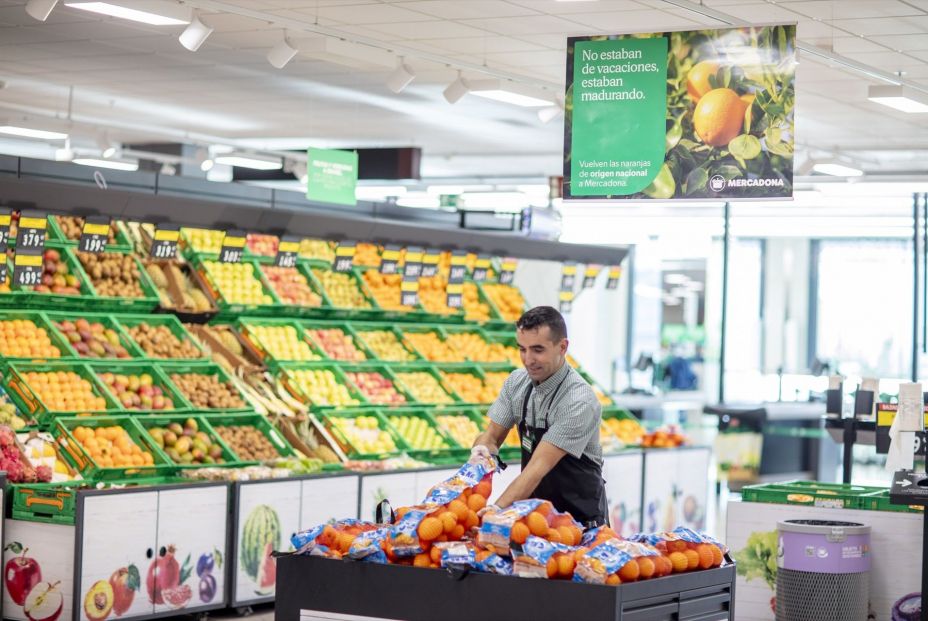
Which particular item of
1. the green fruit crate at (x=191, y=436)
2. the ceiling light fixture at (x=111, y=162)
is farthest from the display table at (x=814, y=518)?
the ceiling light fixture at (x=111, y=162)

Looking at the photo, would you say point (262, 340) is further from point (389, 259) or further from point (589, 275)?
point (589, 275)

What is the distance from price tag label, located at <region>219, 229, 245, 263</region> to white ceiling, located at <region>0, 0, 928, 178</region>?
1448 millimetres

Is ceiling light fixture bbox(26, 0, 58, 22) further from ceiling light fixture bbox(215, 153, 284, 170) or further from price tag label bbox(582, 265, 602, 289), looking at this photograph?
ceiling light fixture bbox(215, 153, 284, 170)

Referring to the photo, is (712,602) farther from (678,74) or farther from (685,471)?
(685,471)

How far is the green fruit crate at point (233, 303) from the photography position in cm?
947

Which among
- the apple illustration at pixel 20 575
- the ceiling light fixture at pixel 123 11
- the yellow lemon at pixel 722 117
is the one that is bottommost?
the apple illustration at pixel 20 575

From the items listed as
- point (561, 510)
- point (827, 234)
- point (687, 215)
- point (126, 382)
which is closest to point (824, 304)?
point (827, 234)

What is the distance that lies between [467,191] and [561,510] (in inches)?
613

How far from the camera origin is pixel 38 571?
695 centimetres

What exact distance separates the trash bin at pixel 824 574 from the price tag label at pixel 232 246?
3870 mm

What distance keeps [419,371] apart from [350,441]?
1.61 meters

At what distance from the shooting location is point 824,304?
27.1 meters

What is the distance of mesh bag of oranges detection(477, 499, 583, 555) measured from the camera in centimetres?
400

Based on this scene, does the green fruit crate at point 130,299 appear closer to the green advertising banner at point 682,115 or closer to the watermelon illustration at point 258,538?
the watermelon illustration at point 258,538
